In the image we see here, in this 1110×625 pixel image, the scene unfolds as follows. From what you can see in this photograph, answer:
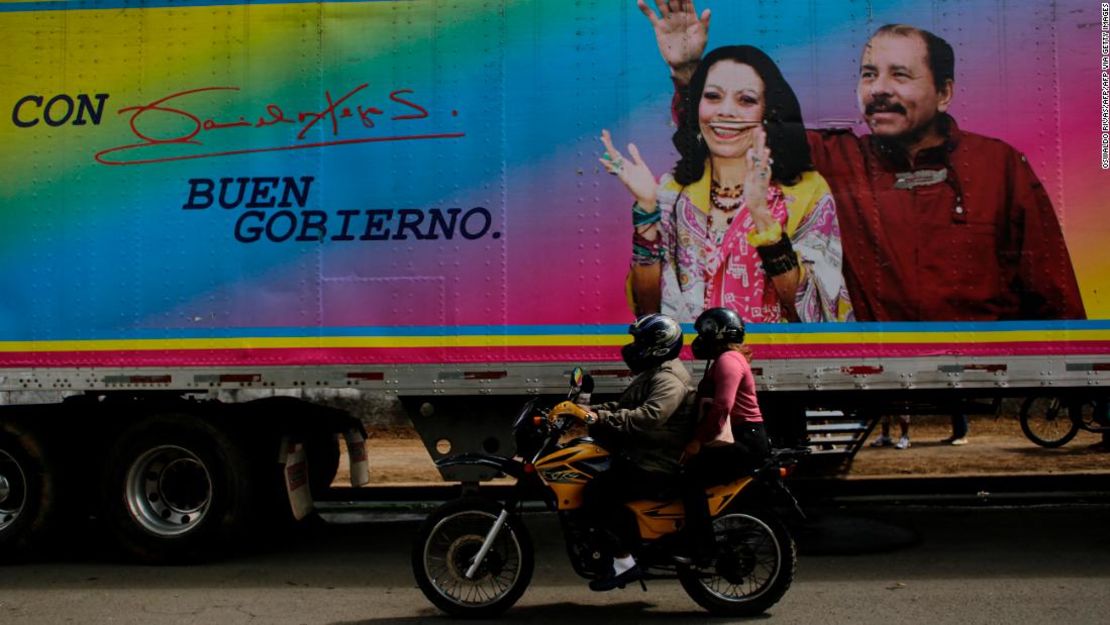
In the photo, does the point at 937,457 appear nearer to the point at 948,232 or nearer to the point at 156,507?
the point at 948,232

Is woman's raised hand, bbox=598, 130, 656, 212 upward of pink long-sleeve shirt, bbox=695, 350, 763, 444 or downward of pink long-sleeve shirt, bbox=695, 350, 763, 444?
upward

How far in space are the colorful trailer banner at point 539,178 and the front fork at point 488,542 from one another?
1.79 meters

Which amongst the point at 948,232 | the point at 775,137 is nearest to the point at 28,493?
the point at 775,137

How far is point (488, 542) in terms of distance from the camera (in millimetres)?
6305

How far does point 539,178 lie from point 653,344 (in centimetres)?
210

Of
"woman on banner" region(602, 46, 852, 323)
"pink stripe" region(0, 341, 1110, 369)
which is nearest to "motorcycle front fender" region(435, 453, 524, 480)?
"pink stripe" region(0, 341, 1110, 369)

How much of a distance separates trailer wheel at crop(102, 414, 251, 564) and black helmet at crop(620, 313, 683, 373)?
3.31 m

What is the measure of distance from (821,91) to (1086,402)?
10.4 ft

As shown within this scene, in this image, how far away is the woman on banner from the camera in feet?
25.8

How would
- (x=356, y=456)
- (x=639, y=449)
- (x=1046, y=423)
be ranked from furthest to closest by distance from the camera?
(x=1046, y=423), (x=356, y=456), (x=639, y=449)

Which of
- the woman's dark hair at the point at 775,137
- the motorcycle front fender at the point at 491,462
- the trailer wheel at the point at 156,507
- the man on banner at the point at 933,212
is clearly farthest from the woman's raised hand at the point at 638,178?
the trailer wheel at the point at 156,507

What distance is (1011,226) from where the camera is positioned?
308 inches

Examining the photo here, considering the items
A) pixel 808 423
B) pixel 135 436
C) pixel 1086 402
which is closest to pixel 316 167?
pixel 135 436

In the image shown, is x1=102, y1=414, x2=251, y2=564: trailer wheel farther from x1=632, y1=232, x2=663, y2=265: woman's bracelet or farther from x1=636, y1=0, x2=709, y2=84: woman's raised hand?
x1=636, y1=0, x2=709, y2=84: woman's raised hand
